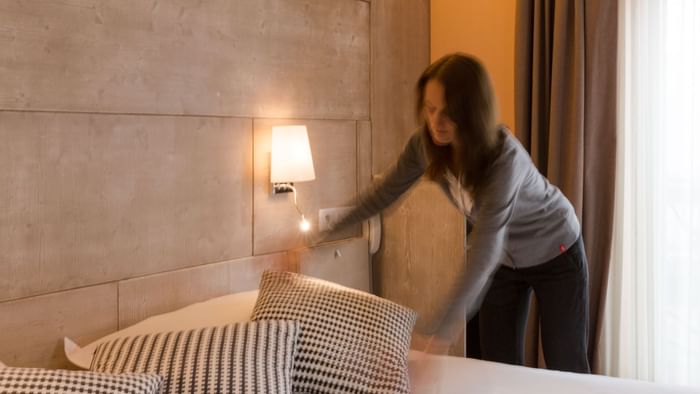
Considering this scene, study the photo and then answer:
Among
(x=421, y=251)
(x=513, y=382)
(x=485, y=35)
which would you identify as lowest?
(x=513, y=382)

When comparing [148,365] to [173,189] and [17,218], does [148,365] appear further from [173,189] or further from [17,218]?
[173,189]

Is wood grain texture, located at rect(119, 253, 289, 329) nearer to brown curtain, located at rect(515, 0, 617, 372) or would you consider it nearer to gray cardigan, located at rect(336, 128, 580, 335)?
gray cardigan, located at rect(336, 128, 580, 335)

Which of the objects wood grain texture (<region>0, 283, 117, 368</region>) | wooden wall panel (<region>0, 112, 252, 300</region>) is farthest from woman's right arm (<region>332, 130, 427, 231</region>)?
wood grain texture (<region>0, 283, 117, 368</region>)

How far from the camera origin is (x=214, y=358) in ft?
5.16

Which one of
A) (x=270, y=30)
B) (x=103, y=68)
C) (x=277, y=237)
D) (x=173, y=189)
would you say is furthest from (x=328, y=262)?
(x=103, y=68)

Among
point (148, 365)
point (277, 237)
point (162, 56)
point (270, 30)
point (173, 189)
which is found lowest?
point (148, 365)

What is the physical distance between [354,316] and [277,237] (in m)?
0.79

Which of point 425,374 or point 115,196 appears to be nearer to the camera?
point 425,374

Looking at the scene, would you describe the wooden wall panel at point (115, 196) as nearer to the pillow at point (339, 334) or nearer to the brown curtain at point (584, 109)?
the pillow at point (339, 334)

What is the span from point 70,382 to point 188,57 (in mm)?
1212

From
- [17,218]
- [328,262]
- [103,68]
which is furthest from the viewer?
[328,262]

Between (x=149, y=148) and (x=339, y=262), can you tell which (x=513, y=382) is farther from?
(x=149, y=148)

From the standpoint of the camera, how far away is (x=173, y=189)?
7.21 feet

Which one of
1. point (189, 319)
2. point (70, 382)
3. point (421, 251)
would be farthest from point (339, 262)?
point (70, 382)
